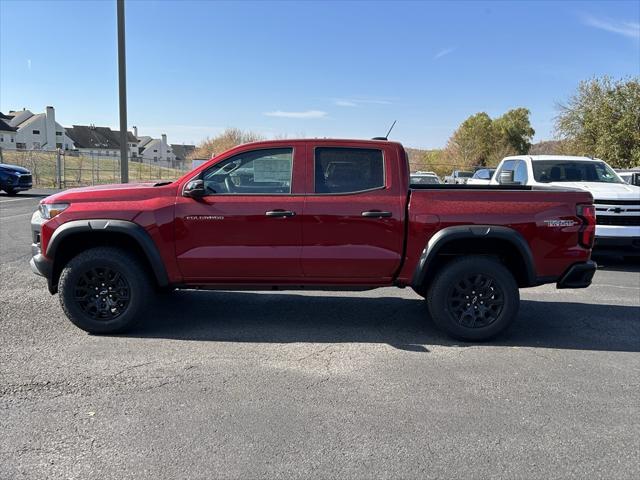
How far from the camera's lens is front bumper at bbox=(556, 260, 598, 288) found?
5.19 meters

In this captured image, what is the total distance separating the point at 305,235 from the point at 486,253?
185cm

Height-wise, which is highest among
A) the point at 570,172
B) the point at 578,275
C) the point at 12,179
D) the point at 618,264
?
the point at 570,172

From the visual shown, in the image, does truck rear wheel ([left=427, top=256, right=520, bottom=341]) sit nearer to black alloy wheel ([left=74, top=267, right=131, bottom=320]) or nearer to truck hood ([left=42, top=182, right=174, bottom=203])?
truck hood ([left=42, top=182, right=174, bottom=203])

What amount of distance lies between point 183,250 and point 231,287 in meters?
0.61

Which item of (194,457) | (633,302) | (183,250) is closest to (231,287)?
(183,250)

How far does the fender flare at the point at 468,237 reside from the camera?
5.01 metres

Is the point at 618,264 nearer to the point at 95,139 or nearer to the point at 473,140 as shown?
the point at 473,140

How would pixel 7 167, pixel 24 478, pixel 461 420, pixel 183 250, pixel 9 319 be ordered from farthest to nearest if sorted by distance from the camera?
pixel 7 167 → pixel 9 319 → pixel 183 250 → pixel 461 420 → pixel 24 478

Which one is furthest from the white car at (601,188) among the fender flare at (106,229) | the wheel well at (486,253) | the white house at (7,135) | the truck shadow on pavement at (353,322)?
the white house at (7,135)

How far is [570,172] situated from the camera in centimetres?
1030

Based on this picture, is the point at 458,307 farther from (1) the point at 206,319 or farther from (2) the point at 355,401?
(1) the point at 206,319

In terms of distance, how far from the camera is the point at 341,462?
10.0 feet

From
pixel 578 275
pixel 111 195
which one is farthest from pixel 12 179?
pixel 578 275

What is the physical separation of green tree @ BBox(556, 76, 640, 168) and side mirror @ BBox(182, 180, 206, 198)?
26.0m
